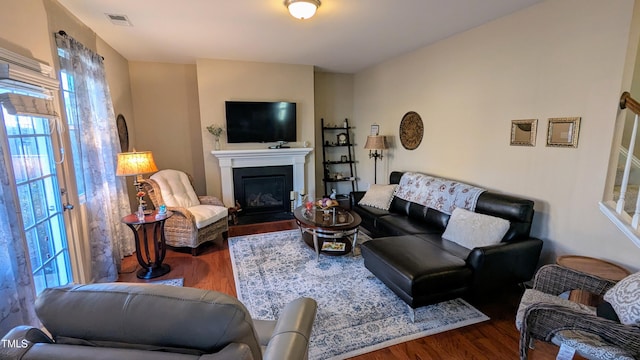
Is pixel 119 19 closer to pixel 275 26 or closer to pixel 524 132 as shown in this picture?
pixel 275 26

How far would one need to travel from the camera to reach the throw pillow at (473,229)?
108 inches

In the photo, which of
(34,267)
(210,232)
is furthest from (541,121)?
(34,267)

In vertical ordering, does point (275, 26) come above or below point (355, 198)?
above

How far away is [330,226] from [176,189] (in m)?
2.30

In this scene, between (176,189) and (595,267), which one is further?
(176,189)

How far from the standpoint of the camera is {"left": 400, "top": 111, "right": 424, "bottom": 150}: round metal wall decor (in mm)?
4391

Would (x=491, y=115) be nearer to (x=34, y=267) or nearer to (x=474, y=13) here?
(x=474, y=13)

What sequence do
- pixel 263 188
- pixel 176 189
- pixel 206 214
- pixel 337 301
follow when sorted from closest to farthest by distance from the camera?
pixel 337 301 < pixel 206 214 < pixel 176 189 < pixel 263 188

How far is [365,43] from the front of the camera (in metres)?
3.92

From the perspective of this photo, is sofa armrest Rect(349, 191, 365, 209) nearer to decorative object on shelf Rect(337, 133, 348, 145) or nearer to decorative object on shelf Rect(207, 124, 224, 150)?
decorative object on shelf Rect(337, 133, 348, 145)

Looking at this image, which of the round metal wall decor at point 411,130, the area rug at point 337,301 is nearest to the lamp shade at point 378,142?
the round metal wall decor at point 411,130

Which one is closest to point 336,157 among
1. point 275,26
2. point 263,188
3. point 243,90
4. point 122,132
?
point 263,188

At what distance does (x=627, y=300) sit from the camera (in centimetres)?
160

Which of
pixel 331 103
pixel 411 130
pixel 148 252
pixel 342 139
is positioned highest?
pixel 331 103
